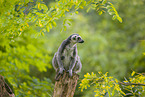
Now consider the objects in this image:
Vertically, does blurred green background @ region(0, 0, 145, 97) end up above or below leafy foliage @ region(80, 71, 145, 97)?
above

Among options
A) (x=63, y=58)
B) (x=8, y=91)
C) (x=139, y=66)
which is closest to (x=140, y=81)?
(x=63, y=58)

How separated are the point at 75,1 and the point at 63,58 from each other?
105 inches

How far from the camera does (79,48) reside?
1216 centimetres

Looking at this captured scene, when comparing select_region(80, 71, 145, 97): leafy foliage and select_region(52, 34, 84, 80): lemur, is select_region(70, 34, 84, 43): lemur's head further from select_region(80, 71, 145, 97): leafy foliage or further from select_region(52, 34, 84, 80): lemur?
select_region(80, 71, 145, 97): leafy foliage

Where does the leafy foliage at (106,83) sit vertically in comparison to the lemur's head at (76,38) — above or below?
below

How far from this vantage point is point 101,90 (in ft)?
13.5

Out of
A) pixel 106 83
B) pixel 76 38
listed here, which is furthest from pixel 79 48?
pixel 106 83

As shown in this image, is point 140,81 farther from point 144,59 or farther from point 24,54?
point 144,59

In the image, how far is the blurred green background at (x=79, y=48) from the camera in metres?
5.21

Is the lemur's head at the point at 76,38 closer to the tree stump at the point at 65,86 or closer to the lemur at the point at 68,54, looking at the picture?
the lemur at the point at 68,54

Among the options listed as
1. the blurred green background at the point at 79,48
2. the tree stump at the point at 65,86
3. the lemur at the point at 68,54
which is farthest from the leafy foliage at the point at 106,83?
the lemur at the point at 68,54

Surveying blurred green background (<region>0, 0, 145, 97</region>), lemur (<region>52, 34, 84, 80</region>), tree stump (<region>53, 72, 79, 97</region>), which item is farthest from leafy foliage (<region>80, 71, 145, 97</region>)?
lemur (<region>52, 34, 84, 80</region>)

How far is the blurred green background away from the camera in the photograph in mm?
5211

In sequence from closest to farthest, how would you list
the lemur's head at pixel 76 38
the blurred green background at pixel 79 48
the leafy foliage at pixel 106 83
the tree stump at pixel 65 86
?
the leafy foliage at pixel 106 83
the tree stump at pixel 65 86
the blurred green background at pixel 79 48
the lemur's head at pixel 76 38
